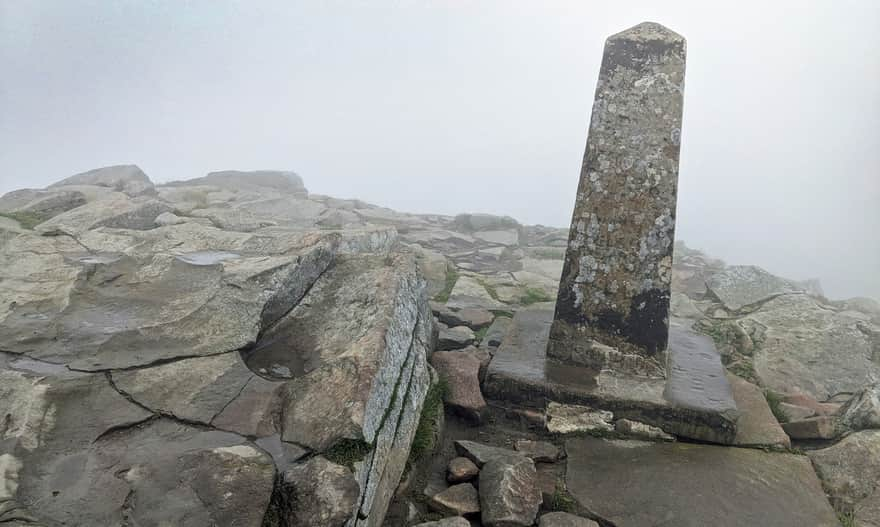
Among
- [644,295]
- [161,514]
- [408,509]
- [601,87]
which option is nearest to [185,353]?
[161,514]

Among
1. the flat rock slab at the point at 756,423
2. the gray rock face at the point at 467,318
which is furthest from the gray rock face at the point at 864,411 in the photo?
the gray rock face at the point at 467,318

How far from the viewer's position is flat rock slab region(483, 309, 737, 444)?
3877 mm

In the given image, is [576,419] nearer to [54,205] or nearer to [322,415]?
[322,415]

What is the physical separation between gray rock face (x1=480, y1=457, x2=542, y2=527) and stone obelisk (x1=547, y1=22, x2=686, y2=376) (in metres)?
1.59

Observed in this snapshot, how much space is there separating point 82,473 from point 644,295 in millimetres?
3991

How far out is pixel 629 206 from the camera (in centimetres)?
440

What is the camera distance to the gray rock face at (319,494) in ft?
7.51

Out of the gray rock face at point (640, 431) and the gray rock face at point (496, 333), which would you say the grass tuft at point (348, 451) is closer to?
the gray rock face at point (640, 431)

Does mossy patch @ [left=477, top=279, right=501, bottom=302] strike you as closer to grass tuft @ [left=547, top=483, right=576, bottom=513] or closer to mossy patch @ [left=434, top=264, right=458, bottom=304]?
mossy patch @ [left=434, top=264, right=458, bottom=304]

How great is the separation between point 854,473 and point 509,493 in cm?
250

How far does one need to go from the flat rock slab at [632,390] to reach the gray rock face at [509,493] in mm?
948

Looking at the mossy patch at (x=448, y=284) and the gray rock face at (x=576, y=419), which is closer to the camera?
the gray rock face at (x=576, y=419)

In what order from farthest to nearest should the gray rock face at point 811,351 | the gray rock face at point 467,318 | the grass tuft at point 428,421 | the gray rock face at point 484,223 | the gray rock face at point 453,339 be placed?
the gray rock face at point 484,223
the gray rock face at point 467,318
the gray rock face at point 811,351
the gray rock face at point 453,339
the grass tuft at point 428,421

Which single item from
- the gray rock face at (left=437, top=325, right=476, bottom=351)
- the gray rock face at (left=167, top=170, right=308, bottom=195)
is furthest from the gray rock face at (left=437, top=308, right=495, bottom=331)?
the gray rock face at (left=167, top=170, right=308, bottom=195)
